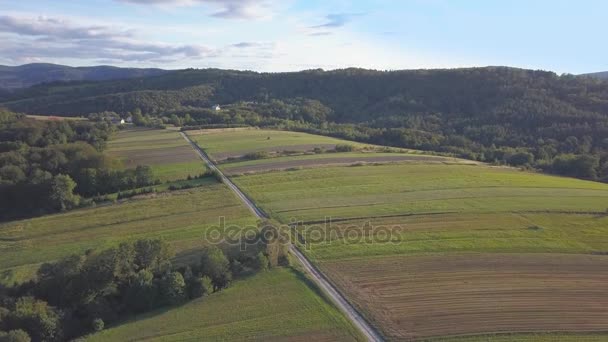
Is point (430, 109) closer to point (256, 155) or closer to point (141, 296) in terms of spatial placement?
point (256, 155)

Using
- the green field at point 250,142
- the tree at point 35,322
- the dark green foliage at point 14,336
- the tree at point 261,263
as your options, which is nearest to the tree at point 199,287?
the tree at point 261,263

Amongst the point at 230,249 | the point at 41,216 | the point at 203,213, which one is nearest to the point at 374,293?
the point at 230,249

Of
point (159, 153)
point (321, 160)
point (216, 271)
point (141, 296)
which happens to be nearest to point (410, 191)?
→ point (321, 160)

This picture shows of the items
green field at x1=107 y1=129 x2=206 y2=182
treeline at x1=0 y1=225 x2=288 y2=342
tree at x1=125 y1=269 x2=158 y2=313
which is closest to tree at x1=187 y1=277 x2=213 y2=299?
treeline at x1=0 y1=225 x2=288 y2=342

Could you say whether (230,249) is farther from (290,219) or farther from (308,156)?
(308,156)

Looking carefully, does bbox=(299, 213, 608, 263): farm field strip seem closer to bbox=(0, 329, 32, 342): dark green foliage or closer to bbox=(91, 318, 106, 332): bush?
bbox=(91, 318, 106, 332): bush

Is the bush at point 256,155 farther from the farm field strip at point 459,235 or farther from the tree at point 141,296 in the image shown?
the tree at point 141,296
